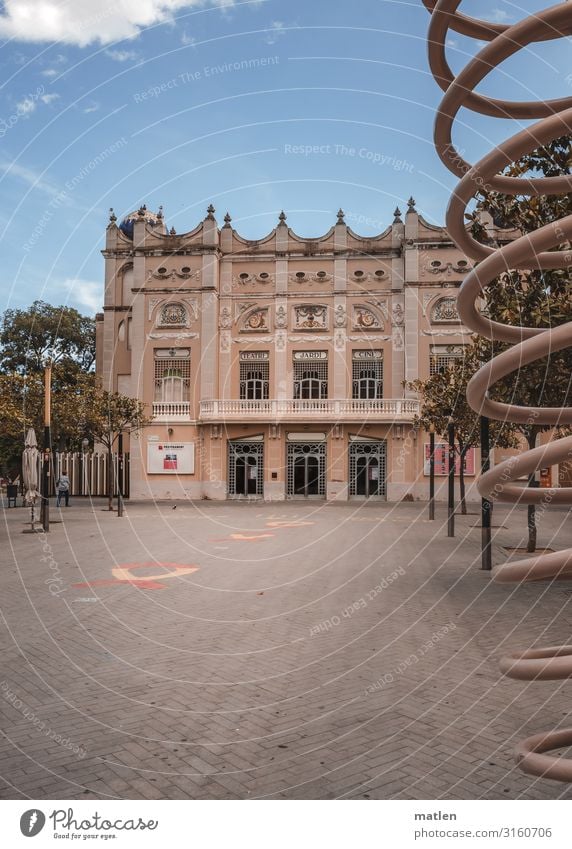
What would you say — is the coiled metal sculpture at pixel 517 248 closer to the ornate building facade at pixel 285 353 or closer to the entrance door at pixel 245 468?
the ornate building facade at pixel 285 353

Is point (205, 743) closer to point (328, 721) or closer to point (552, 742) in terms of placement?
point (328, 721)

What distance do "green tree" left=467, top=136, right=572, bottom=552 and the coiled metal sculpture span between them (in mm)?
6049

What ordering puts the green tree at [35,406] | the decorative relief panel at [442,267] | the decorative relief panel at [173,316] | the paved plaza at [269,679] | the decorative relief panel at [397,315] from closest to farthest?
the paved plaza at [269,679] < the green tree at [35,406] < the decorative relief panel at [442,267] < the decorative relief panel at [397,315] < the decorative relief panel at [173,316]

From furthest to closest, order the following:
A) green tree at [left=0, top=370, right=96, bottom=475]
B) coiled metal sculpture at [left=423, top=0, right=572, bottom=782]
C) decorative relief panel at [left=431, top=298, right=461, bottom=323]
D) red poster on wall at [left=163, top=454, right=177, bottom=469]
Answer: red poster on wall at [left=163, top=454, right=177, bottom=469] < decorative relief panel at [left=431, top=298, right=461, bottom=323] < green tree at [left=0, top=370, right=96, bottom=475] < coiled metal sculpture at [left=423, top=0, right=572, bottom=782]

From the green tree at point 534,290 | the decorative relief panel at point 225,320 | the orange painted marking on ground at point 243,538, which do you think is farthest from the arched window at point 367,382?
the green tree at point 534,290

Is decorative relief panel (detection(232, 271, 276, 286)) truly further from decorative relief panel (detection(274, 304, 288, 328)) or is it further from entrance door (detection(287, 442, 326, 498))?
entrance door (detection(287, 442, 326, 498))

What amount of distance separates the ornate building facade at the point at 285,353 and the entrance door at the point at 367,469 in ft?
0.20

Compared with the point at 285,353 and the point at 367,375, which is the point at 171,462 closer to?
the point at 285,353

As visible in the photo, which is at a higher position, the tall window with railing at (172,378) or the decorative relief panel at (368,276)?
the decorative relief panel at (368,276)

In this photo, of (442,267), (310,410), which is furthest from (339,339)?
(442,267)

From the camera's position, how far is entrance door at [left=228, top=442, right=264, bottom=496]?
4144 centimetres

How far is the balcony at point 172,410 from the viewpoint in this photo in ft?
137

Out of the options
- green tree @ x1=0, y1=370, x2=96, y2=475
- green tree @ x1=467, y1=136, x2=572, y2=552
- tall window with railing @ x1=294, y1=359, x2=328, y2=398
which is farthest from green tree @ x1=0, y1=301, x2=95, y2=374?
green tree @ x1=467, y1=136, x2=572, y2=552
